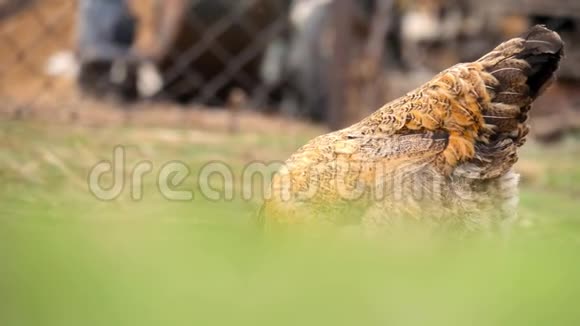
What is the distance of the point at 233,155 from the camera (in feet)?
15.0

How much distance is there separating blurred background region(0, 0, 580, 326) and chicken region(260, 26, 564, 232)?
168 mm

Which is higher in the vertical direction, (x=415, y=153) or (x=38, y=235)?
(x=415, y=153)

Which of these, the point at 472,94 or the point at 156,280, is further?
the point at 472,94

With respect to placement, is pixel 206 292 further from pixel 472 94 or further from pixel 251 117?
pixel 251 117

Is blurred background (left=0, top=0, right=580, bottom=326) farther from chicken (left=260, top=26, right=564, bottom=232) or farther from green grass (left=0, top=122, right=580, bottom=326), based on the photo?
chicken (left=260, top=26, right=564, bottom=232)

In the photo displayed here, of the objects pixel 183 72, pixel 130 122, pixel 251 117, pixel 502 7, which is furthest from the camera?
pixel 502 7

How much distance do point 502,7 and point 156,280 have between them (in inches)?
298

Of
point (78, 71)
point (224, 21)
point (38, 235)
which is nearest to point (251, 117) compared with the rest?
point (224, 21)

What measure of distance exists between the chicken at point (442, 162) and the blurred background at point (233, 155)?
168 millimetres

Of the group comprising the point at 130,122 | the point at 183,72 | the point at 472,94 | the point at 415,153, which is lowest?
the point at 415,153

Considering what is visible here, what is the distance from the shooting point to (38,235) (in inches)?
46.5

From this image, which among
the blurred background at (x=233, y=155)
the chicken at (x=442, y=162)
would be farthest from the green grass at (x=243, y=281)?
the chicken at (x=442, y=162)

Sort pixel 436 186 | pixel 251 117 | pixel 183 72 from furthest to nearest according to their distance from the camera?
pixel 183 72
pixel 251 117
pixel 436 186

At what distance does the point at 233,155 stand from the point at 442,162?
8.57 feet
